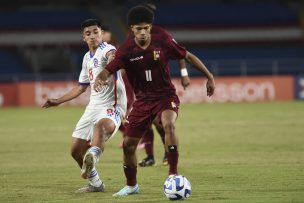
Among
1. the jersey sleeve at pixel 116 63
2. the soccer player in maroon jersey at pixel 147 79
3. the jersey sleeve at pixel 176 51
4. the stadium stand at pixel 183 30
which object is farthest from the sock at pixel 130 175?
the stadium stand at pixel 183 30

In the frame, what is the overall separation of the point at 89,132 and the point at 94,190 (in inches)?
32.7

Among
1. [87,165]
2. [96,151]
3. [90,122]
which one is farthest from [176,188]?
[90,122]

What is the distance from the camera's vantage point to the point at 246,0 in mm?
49656

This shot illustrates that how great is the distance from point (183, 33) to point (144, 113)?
123ft

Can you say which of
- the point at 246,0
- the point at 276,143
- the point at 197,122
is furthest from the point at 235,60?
the point at 276,143

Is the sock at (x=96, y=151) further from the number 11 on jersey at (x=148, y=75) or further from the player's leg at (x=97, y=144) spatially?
the number 11 on jersey at (x=148, y=75)

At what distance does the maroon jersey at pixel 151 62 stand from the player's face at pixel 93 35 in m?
1.05

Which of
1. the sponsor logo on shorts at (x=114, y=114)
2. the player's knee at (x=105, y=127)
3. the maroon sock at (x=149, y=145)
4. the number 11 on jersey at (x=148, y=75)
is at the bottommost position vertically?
the maroon sock at (x=149, y=145)

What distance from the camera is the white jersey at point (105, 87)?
10.4 m

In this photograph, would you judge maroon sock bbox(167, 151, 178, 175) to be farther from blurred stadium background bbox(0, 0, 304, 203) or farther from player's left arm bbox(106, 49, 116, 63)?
player's left arm bbox(106, 49, 116, 63)

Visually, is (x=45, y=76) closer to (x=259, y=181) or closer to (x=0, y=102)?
(x=0, y=102)

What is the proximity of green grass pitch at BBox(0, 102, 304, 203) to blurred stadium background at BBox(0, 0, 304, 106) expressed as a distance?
574 inches

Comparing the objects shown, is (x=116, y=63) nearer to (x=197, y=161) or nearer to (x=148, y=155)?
(x=148, y=155)

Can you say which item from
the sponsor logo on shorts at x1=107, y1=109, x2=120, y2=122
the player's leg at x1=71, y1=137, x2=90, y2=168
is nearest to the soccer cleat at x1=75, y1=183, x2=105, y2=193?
the player's leg at x1=71, y1=137, x2=90, y2=168
